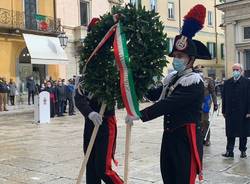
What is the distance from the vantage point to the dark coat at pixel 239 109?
26.6 feet

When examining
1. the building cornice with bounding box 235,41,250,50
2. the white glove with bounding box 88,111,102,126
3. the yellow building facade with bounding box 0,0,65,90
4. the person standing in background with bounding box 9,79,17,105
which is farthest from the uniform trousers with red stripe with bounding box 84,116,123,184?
the building cornice with bounding box 235,41,250,50

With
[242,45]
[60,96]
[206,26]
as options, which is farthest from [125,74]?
[206,26]

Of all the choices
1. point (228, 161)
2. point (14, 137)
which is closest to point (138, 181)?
point (228, 161)

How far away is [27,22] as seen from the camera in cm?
2741

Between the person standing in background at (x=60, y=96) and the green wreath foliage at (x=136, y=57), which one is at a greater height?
the green wreath foliage at (x=136, y=57)

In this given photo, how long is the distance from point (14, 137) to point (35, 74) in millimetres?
16286

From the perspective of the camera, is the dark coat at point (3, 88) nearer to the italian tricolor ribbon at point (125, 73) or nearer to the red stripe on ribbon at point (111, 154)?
the red stripe on ribbon at point (111, 154)

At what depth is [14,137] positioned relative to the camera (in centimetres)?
1210

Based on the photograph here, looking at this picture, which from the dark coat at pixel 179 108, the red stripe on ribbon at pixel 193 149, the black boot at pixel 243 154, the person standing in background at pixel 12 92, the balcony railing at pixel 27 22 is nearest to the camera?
the dark coat at pixel 179 108

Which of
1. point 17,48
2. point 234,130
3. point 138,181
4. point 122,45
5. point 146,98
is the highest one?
point 17,48

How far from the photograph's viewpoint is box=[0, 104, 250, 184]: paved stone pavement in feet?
21.7

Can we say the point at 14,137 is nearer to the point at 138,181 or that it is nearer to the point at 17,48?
the point at 138,181

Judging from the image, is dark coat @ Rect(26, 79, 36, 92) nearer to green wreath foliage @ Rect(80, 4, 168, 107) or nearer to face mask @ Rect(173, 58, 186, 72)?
green wreath foliage @ Rect(80, 4, 168, 107)

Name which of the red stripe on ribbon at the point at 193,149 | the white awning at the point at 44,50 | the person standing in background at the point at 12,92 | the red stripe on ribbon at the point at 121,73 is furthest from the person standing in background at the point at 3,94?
the red stripe on ribbon at the point at 193,149
